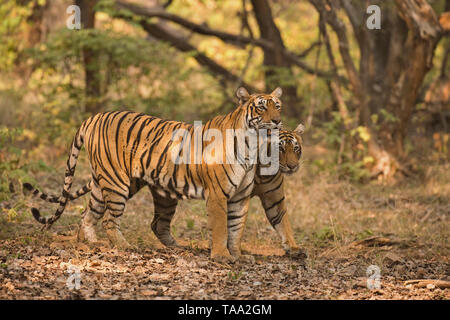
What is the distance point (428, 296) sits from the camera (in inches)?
202

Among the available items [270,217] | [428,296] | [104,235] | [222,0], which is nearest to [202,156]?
[270,217]

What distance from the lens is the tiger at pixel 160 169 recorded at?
5812 mm

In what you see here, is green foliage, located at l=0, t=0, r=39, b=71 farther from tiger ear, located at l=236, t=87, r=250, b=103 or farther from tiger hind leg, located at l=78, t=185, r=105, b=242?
tiger ear, located at l=236, t=87, r=250, b=103

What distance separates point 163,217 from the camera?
6602 mm

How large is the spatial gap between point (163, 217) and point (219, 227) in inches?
37.5

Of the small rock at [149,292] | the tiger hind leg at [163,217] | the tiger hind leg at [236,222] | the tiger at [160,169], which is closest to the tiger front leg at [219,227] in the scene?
the tiger at [160,169]

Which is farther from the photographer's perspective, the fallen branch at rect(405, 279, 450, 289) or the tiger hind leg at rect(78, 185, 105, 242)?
the tiger hind leg at rect(78, 185, 105, 242)

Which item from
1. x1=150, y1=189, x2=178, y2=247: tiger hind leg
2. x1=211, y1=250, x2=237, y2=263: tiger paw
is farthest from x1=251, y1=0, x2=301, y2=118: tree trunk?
x1=211, y1=250, x2=237, y2=263: tiger paw

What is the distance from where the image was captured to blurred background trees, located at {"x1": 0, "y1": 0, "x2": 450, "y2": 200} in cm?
1021

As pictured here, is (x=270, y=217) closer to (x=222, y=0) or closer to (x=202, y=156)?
(x=202, y=156)

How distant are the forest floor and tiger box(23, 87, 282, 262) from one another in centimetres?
29

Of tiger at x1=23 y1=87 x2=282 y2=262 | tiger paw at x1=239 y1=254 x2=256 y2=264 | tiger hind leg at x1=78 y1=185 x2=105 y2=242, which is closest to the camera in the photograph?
tiger at x1=23 y1=87 x2=282 y2=262
